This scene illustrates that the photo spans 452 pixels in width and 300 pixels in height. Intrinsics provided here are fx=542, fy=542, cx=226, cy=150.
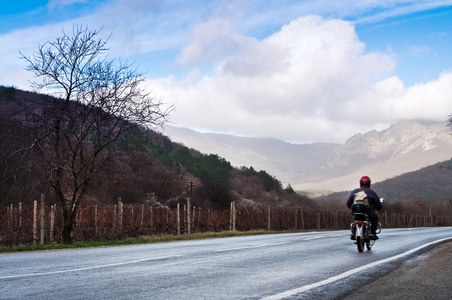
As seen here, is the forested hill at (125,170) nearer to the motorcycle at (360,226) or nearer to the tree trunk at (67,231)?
the tree trunk at (67,231)

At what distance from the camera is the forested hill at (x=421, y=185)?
544ft

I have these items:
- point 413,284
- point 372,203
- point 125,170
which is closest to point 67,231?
point 372,203

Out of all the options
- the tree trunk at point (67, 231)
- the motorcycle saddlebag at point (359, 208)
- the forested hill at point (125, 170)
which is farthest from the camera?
the tree trunk at point (67, 231)

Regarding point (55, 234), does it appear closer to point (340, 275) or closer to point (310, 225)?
point (340, 275)

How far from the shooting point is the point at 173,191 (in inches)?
2963

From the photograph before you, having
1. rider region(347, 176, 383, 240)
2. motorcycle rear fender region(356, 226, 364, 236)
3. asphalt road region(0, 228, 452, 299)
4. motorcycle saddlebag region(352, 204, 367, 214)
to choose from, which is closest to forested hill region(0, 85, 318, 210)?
asphalt road region(0, 228, 452, 299)

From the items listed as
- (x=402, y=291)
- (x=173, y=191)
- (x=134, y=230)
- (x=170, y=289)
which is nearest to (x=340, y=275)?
(x=402, y=291)

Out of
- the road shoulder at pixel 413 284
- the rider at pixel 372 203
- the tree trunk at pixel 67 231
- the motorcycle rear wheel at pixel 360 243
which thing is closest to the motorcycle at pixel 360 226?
the motorcycle rear wheel at pixel 360 243

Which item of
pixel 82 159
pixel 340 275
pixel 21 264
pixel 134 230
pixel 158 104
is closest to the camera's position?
pixel 340 275

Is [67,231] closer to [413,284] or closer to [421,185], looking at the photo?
[413,284]

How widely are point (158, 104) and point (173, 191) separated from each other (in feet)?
180

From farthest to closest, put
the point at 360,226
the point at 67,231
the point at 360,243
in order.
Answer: the point at 67,231, the point at 360,226, the point at 360,243

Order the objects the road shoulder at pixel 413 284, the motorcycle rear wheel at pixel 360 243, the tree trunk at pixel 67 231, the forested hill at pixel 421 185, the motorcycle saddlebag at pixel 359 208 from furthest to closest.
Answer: the forested hill at pixel 421 185 < the tree trunk at pixel 67 231 < the motorcycle saddlebag at pixel 359 208 < the motorcycle rear wheel at pixel 360 243 < the road shoulder at pixel 413 284

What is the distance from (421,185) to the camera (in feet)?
579
